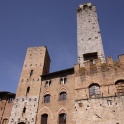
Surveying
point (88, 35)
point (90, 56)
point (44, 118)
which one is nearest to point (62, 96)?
point (44, 118)

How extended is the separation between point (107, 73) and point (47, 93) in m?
7.47

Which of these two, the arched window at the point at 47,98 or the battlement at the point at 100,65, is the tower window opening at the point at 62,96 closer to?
the arched window at the point at 47,98

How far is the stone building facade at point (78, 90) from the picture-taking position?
57.4ft

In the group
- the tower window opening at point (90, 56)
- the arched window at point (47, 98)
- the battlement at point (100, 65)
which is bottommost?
the arched window at point (47, 98)

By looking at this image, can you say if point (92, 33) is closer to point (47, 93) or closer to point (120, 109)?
point (47, 93)

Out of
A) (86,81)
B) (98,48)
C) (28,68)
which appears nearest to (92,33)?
(98,48)

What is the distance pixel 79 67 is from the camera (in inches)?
840

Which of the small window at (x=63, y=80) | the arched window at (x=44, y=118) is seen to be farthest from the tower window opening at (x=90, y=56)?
the arched window at (x=44, y=118)

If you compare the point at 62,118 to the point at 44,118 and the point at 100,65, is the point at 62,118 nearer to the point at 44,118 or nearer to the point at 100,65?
the point at 44,118

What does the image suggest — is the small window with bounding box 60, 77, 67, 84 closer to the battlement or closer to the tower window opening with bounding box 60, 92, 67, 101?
the tower window opening with bounding box 60, 92, 67, 101

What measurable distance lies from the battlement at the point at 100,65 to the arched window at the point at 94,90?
1890 mm

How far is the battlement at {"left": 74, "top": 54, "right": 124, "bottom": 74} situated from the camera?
64.8ft

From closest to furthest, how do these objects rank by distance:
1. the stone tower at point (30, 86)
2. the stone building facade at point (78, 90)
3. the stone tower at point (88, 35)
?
the stone building facade at point (78, 90) → the stone tower at point (30, 86) → the stone tower at point (88, 35)

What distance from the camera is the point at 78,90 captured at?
19.4m
